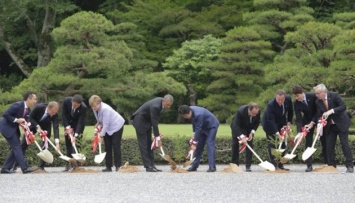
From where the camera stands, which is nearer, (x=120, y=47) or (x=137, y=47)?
(x=120, y=47)

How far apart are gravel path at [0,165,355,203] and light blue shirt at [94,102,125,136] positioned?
0.82 metres

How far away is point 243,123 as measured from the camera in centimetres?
1424

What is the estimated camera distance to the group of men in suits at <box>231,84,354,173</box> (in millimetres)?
Result: 13602

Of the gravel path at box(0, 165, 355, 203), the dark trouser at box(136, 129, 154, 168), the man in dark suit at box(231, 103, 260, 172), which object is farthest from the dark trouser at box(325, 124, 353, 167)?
the dark trouser at box(136, 129, 154, 168)

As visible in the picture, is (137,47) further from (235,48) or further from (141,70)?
(235,48)

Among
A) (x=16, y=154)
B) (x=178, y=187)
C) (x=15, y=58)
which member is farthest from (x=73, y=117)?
(x=15, y=58)

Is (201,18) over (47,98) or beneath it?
over

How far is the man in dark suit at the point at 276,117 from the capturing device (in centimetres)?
1386

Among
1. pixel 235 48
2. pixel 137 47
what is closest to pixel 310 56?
pixel 235 48

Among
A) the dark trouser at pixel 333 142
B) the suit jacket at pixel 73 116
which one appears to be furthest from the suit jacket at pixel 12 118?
the dark trouser at pixel 333 142

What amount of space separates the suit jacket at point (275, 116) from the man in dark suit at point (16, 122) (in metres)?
4.05

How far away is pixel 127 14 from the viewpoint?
3328 centimetres

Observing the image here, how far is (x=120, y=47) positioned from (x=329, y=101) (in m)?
13.6

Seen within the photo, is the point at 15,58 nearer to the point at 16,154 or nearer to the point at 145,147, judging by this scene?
the point at 16,154
